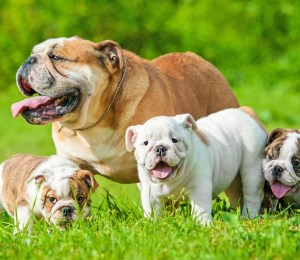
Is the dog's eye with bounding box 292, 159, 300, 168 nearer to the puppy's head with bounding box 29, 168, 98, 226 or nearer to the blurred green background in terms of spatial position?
the puppy's head with bounding box 29, 168, 98, 226

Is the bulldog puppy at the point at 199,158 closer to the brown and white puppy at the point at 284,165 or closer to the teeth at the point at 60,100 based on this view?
the brown and white puppy at the point at 284,165

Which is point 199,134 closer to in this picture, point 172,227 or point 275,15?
point 172,227

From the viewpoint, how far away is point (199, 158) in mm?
5945

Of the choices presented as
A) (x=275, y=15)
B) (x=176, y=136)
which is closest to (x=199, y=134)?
(x=176, y=136)

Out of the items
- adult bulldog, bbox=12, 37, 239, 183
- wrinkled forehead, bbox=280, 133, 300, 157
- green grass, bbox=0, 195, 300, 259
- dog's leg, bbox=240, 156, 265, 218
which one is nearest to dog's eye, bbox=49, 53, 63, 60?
adult bulldog, bbox=12, 37, 239, 183

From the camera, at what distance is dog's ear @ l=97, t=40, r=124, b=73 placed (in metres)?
6.51

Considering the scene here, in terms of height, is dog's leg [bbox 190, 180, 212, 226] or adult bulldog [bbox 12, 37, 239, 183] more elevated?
adult bulldog [bbox 12, 37, 239, 183]

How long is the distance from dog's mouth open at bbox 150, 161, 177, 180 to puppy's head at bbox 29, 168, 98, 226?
535 mm

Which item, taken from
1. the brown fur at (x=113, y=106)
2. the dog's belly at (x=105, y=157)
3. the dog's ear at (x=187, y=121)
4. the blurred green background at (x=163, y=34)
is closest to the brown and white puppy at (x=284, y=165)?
the dog's ear at (x=187, y=121)

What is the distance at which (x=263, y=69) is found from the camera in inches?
680

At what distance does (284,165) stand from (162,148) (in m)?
1.03

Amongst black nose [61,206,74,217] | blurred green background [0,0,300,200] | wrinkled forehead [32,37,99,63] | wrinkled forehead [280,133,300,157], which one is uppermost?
wrinkled forehead [32,37,99,63]

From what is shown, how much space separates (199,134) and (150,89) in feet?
2.41

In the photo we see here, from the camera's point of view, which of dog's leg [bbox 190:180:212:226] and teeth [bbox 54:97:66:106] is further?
teeth [bbox 54:97:66:106]
